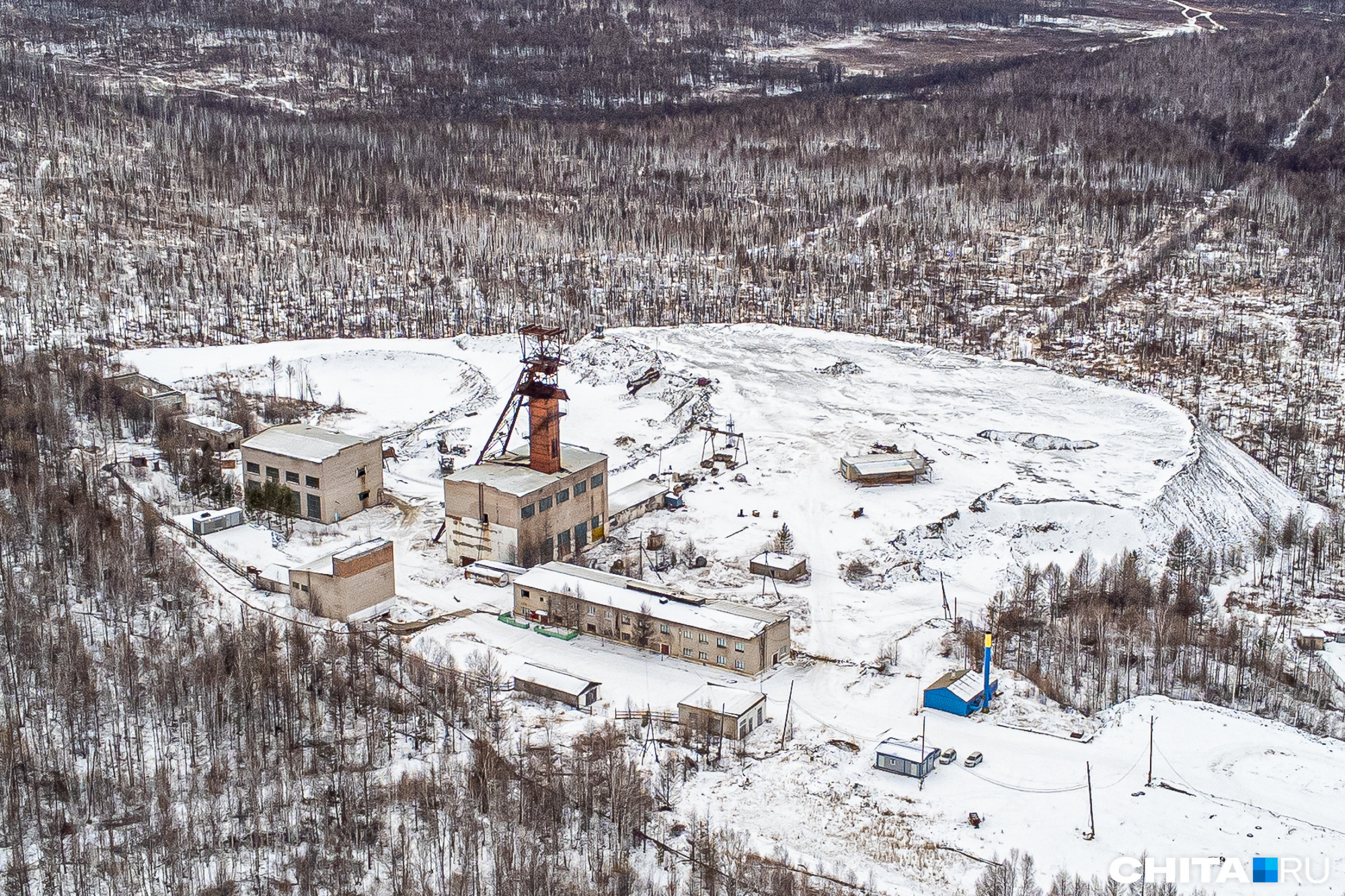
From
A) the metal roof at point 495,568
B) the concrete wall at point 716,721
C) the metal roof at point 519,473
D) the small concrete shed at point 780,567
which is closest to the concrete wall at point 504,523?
the metal roof at point 519,473

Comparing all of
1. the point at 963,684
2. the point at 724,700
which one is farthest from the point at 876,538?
the point at 724,700

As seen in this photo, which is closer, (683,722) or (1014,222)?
(683,722)

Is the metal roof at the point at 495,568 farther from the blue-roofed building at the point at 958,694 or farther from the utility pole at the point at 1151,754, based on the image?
the utility pole at the point at 1151,754

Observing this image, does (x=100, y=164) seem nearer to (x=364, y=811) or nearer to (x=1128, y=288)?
→ (x=1128, y=288)

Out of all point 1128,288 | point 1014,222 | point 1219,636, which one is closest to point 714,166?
point 1014,222

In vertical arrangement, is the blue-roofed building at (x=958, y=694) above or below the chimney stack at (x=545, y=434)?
below
